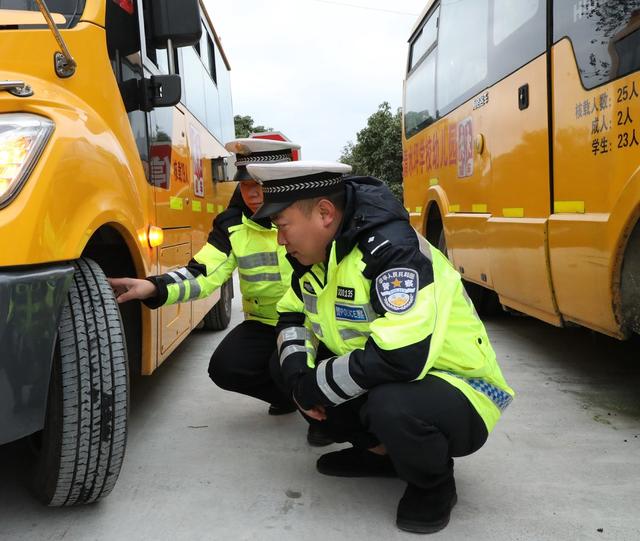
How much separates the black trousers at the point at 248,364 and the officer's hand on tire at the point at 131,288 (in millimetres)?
579

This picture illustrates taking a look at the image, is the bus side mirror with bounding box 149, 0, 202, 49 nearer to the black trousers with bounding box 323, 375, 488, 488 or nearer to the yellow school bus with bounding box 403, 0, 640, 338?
the black trousers with bounding box 323, 375, 488, 488

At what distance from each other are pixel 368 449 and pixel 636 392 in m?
1.72

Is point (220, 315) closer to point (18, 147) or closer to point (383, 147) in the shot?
point (18, 147)

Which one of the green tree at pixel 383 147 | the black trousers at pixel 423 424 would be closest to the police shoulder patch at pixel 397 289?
the black trousers at pixel 423 424

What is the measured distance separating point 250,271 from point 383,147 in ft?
63.8

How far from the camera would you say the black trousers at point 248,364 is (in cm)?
274

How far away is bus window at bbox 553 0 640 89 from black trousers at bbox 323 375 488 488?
4.91ft

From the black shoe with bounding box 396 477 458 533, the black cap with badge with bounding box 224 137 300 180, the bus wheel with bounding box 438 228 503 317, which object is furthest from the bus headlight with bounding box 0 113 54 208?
the bus wheel with bounding box 438 228 503 317

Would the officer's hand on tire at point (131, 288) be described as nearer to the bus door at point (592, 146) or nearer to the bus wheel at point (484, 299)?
the bus door at point (592, 146)

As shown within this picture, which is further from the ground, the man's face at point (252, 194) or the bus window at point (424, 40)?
the bus window at point (424, 40)

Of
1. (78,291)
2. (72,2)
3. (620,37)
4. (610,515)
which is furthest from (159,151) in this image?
(610,515)

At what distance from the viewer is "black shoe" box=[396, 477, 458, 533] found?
6.34 ft

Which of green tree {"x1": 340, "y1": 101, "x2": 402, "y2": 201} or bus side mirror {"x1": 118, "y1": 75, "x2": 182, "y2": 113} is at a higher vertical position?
green tree {"x1": 340, "y1": 101, "x2": 402, "y2": 201}

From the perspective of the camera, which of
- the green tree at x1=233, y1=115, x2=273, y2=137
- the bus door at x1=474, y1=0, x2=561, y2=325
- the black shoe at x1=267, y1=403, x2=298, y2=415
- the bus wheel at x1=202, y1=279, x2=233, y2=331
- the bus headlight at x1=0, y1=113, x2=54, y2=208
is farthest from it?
the green tree at x1=233, y1=115, x2=273, y2=137
